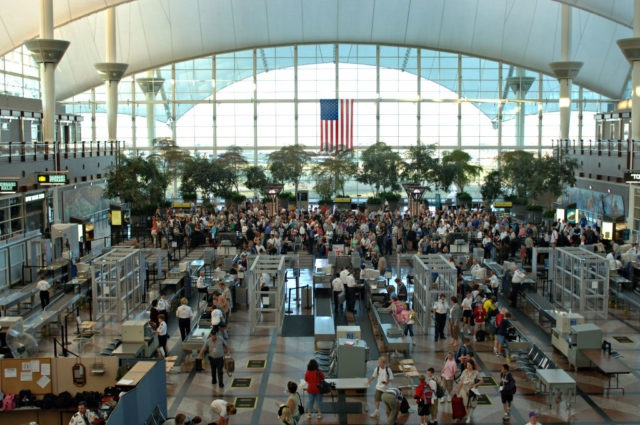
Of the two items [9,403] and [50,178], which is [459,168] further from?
[9,403]

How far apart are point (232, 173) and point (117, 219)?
11859mm

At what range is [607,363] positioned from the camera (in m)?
14.0

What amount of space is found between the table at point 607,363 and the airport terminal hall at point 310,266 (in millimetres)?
64

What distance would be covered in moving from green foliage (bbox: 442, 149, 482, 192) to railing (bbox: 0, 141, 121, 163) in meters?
21.1

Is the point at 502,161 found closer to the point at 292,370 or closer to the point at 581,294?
the point at 581,294

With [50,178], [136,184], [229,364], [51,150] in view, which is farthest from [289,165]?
[229,364]

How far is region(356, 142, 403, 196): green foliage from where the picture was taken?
42625 millimetres

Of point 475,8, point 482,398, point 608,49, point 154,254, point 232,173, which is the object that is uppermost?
point 475,8

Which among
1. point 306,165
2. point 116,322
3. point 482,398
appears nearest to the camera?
point 482,398

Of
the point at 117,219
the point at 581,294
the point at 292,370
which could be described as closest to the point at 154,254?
the point at 117,219

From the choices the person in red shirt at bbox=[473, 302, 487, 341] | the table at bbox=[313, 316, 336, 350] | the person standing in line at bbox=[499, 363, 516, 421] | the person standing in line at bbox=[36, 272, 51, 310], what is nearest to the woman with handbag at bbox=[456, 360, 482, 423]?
the person standing in line at bbox=[499, 363, 516, 421]

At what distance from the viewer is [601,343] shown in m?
15.0

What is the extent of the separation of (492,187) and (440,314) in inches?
1070

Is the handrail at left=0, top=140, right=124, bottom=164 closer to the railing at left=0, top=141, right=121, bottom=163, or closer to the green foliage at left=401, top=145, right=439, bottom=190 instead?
the railing at left=0, top=141, right=121, bottom=163
